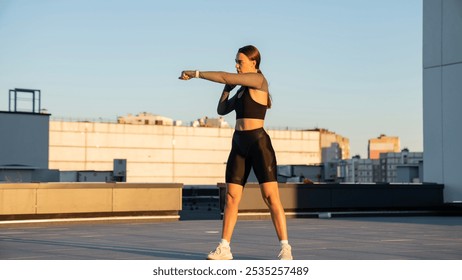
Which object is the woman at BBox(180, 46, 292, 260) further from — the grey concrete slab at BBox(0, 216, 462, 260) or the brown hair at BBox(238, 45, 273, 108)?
the grey concrete slab at BBox(0, 216, 462, 260)

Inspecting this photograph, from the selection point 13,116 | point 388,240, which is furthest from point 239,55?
point 13,116

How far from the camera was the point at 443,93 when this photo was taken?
22.3 meters

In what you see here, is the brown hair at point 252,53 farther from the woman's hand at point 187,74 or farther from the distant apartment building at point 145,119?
the distant apartment building at point 145,119

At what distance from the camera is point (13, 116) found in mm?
56062

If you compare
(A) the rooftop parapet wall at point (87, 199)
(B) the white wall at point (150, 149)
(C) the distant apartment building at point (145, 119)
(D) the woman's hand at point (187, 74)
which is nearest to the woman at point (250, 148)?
(D) the woman's hand at point (187, 74)

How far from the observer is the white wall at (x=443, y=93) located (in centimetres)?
2191

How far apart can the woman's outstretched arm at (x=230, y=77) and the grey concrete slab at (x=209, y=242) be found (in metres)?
1.96

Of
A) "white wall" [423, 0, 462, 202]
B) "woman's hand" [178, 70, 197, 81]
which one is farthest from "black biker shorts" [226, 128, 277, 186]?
"white wall" [423, 0, 462, 202]

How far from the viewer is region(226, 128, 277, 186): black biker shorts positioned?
8141 millimetres

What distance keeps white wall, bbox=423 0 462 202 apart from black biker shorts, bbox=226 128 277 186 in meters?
14.7

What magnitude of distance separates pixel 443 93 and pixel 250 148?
15.2 metres

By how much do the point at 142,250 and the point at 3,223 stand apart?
6.74m

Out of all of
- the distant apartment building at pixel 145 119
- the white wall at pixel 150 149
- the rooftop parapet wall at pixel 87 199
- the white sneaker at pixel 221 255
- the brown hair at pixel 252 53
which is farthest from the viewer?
the distant apartment building at pixel 145 119

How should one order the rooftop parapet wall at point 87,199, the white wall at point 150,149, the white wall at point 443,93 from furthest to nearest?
the white wall at point 150,149 < the white wall at point 443,93 < the rooftop parapet wall at point 87,199
